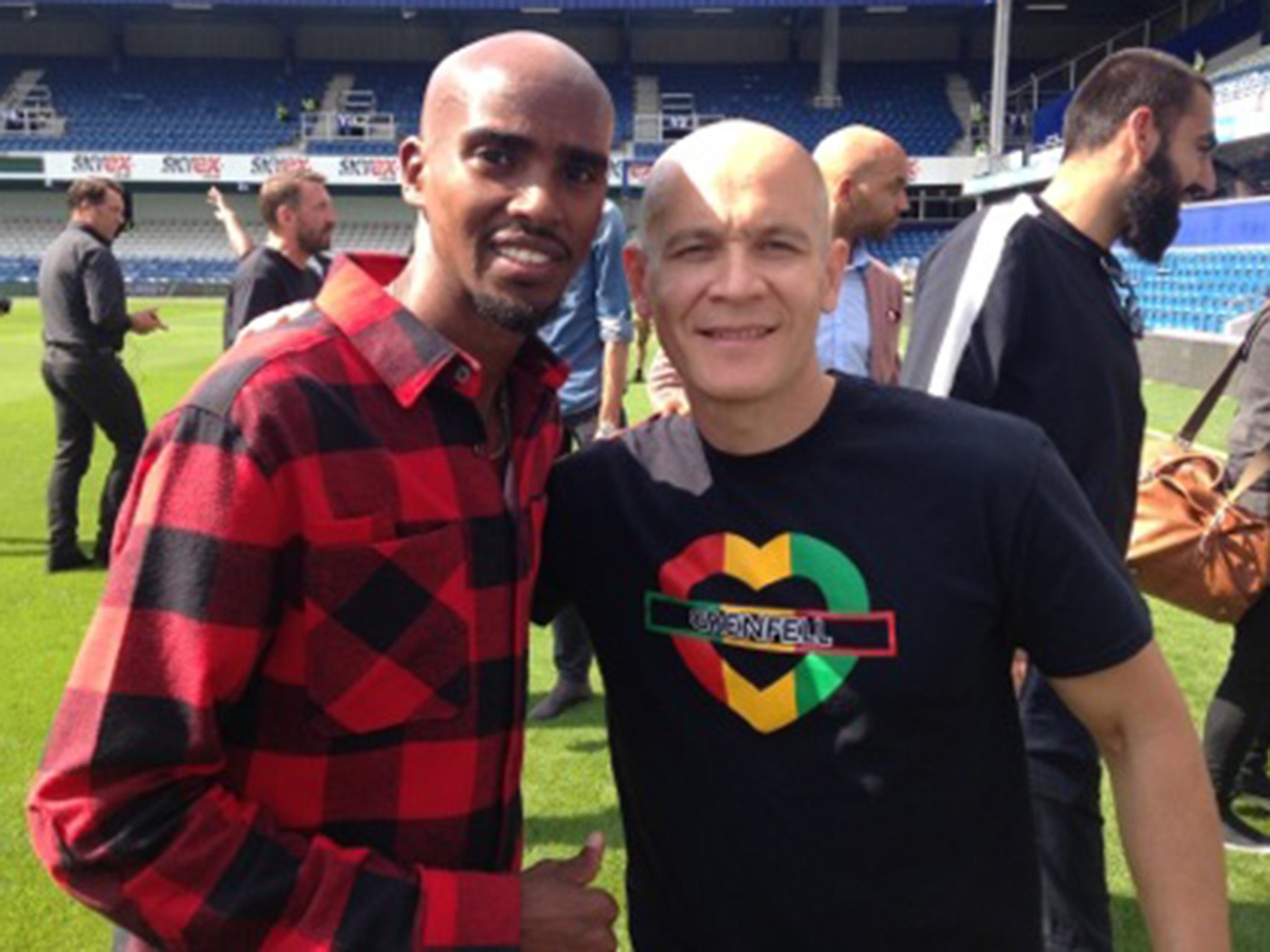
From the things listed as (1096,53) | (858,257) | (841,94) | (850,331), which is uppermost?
(1096,53)

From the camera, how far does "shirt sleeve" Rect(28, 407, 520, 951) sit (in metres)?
1.15

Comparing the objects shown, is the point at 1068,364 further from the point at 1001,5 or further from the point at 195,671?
the point at 1001,5

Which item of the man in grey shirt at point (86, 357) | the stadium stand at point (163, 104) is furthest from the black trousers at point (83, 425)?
the stadium stand at point (163, 104)

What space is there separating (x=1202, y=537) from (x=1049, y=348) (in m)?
1.17

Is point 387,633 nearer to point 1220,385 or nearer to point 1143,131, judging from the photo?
point 1143,131

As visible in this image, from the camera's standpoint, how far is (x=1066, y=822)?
2588 millimetres

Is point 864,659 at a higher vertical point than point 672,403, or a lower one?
lower

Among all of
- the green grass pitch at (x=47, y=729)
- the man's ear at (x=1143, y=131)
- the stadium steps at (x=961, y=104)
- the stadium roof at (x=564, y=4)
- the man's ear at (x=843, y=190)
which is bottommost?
the green grass pitch at (x=47, y=729)

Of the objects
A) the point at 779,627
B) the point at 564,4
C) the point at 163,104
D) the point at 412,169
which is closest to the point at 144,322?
the point at 412,169

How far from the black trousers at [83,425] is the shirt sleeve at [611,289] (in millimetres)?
3640

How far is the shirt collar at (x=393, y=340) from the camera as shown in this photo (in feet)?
4.43

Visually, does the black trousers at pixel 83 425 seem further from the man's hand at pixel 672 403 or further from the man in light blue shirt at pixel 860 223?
the man in light blue shirt at pixel 860 223

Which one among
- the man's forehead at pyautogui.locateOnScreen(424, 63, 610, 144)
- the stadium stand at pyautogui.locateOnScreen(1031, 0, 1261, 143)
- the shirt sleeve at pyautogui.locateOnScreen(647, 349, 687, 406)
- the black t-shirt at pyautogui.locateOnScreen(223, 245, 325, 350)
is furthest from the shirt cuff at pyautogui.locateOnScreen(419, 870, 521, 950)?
the stadium stand at pyautogui.locateOnScreen(1031, 0, 1261, 143)

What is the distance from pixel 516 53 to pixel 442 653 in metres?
0.76
